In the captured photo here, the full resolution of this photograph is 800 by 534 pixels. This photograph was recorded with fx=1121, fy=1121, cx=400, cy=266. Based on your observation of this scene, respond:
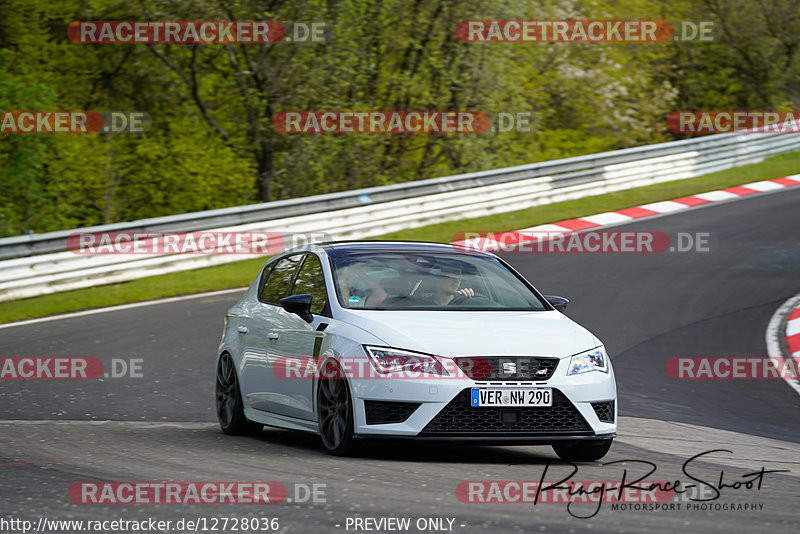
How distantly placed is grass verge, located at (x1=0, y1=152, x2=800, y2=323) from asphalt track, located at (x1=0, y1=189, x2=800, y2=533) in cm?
87

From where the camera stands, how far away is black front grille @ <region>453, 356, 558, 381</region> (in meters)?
6.87

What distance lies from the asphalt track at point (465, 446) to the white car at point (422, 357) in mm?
260

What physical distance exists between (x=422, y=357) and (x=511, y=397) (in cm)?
60

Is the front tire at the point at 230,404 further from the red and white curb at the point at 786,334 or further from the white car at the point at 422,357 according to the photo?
the red and white curb at the point at 786,334

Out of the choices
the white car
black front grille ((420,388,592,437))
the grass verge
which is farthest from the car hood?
the grass verge

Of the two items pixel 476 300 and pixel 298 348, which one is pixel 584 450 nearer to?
pixel 476 300

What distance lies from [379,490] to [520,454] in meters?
2.13

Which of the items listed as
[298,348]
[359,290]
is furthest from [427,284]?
[298,348]

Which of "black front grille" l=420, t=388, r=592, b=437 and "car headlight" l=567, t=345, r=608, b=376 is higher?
"car headlight" l=567, t=345, r=608, b=376

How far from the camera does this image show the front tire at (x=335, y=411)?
23.1ft

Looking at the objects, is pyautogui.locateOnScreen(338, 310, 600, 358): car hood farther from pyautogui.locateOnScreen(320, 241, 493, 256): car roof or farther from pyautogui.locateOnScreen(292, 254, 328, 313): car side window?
pyautogui.locateOnScreen(320, 241, 493, 256): car roof

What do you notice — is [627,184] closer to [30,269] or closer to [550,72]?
[550,72]

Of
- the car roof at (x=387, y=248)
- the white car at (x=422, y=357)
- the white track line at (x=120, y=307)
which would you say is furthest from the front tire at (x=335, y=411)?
the white track line at (x=120, y=307)

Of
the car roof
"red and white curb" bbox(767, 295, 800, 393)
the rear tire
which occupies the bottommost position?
the rear tire
